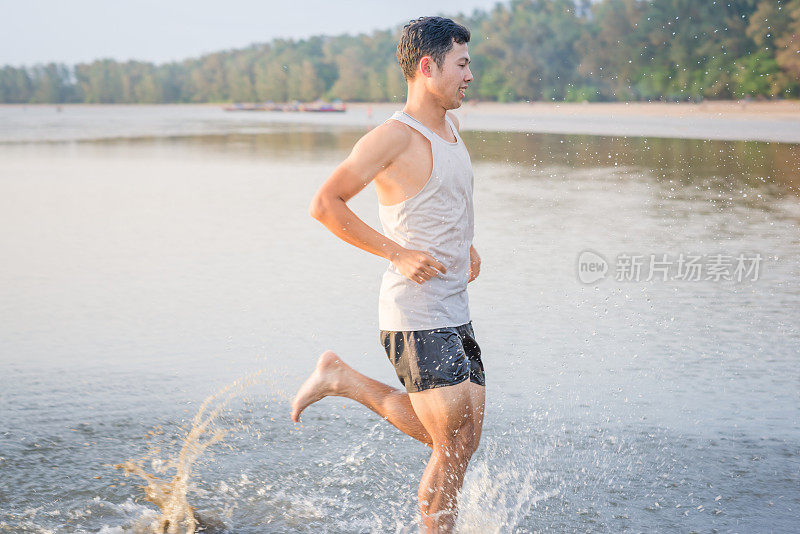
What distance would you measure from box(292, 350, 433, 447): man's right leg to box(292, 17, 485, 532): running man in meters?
0.23

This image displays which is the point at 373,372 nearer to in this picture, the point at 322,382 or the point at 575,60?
the point at 322,382

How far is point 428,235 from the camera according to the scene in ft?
11.0

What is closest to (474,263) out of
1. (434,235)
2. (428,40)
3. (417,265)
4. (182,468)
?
(434,235)

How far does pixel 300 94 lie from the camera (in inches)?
5128

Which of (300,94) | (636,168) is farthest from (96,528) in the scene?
(300,94)

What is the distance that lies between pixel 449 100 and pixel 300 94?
426ft

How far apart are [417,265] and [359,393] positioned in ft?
2.54

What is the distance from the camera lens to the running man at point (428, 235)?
3297 mm

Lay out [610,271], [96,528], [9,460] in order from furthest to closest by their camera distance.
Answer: [610,271] < [9,460] < [96,528]

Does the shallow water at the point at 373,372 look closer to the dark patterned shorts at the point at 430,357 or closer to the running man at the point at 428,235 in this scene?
the running man at the point at 428,235

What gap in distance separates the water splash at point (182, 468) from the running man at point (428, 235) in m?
1.04

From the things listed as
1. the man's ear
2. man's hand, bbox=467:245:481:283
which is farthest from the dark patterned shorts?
the man's ear

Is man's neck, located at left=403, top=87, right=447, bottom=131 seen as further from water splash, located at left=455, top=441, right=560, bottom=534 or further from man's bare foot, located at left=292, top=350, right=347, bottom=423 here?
water splash, located at left=455, top=441, right=560, bottom=534

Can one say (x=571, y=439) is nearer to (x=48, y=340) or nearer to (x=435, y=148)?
(x=435, y=148)
